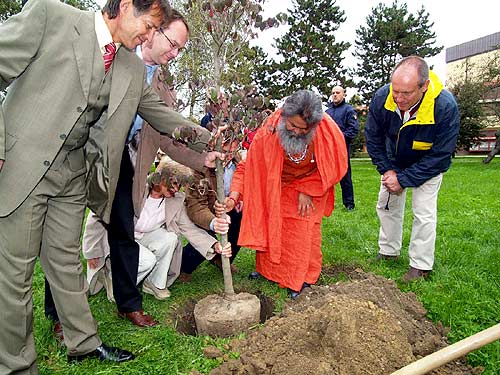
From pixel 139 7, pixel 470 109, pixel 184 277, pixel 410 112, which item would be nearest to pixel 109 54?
pixel 139 7

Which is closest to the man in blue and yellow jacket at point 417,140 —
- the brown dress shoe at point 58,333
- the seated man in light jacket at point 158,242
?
the seated man in light jacket at point 158,242

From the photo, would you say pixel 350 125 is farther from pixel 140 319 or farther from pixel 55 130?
pixel 55 130

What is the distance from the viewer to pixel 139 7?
2455 mm

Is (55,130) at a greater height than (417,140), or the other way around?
(55,130)

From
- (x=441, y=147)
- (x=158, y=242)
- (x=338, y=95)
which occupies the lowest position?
(x=158, y=242)

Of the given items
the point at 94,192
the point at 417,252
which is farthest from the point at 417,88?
the point at 94,192

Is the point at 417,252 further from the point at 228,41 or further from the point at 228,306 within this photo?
the point at 228,41

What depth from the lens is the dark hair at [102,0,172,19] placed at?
245 cm

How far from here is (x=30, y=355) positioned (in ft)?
8.48

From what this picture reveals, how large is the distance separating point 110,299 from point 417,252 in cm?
274

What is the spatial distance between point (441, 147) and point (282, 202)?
1.49 meters

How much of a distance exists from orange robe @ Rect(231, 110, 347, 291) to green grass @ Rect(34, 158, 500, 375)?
11.6 inches

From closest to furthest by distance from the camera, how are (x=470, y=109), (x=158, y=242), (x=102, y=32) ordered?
(x=102, y=32)
(x=158, y=242)
(x=470, y=109)

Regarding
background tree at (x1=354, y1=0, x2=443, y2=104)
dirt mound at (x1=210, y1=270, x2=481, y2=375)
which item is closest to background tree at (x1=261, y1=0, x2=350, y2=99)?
A: background tree at (x1=354, y1=0, x2=443, y2=104)
